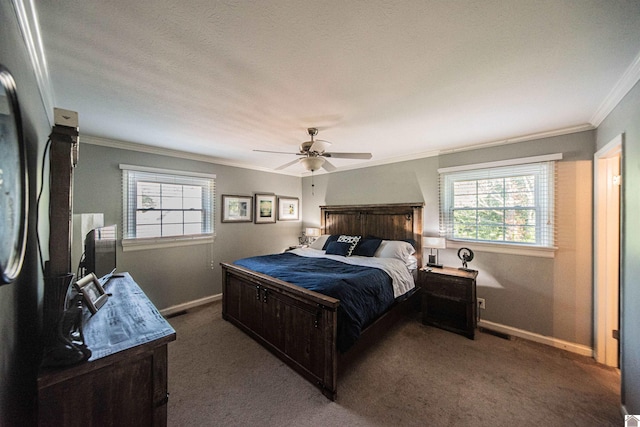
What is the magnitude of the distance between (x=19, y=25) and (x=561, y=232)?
456 cm

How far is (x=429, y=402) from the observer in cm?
190

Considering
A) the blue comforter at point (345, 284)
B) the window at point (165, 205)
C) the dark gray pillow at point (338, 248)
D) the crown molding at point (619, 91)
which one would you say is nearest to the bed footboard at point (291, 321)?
the blue comforter at point (345, 284)

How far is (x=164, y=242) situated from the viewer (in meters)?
3.54

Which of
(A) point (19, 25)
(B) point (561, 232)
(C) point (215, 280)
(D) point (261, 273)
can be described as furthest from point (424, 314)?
(A) point (19, 25)

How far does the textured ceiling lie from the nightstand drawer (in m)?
1.85

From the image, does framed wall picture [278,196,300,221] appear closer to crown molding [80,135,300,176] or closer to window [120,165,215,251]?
crown molding [80,135,300,176]

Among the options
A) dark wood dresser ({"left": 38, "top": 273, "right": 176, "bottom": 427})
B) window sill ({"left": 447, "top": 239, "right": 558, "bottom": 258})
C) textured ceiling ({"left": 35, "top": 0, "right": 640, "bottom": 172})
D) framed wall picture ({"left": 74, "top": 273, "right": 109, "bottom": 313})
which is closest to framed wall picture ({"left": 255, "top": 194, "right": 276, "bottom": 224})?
textured ceiling ({"left": 35, "top": 0, "right": 640, "bottom": 172})

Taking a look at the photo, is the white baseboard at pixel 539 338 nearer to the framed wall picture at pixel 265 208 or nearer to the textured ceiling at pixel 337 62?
the textured ceiling at pixel 337 62

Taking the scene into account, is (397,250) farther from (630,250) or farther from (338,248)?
(630,250)

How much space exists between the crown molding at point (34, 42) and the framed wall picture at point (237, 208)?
101 inches

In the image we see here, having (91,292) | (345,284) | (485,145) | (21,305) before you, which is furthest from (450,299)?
(21,305)

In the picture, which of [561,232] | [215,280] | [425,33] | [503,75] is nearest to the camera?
[425,33]

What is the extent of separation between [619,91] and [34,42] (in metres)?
3.89

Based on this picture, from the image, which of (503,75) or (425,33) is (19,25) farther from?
(503,75)
